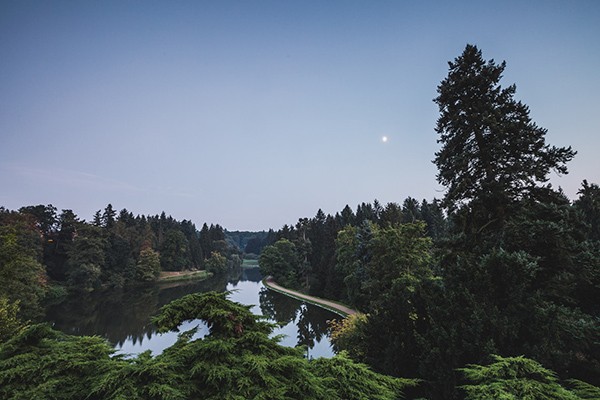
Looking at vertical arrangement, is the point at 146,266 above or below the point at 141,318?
above

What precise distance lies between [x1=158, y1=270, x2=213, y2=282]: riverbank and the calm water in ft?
57.9

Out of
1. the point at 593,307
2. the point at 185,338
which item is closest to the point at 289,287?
the point at 593,307

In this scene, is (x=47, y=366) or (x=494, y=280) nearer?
(x=47, y=366)

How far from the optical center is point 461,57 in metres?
13.1

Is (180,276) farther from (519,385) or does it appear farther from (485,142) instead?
(519,385)

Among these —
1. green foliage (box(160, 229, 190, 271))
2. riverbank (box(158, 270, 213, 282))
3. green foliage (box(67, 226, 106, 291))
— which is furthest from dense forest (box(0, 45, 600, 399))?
green foliage (box(160, 229, 190, 271))

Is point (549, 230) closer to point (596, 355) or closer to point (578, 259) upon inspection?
point (578, 259)

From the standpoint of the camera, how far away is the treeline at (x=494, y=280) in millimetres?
6746

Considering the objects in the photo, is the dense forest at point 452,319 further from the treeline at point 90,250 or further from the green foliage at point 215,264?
the green foliage at point 215,264

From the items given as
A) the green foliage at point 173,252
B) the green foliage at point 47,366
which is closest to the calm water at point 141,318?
the green foliage at point 47,366

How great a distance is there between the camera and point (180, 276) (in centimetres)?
7194

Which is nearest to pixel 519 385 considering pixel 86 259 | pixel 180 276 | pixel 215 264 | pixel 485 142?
pixel 485 142

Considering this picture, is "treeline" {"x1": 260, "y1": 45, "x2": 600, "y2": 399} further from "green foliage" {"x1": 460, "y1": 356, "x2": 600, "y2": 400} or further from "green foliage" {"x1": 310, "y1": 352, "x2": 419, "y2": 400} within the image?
"green foliage" {"x1": 310, "y1": 352, "x2": 419, "y2": 400}

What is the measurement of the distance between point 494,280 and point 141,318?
115ft
